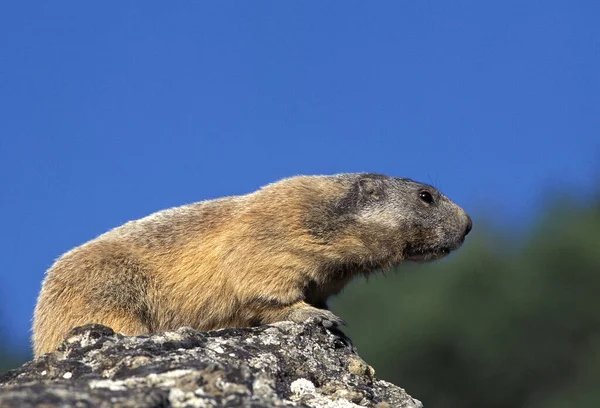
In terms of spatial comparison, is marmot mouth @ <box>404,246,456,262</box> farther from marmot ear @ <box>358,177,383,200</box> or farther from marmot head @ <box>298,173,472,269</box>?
marmot ear @ <box>358,177,383,200</box>

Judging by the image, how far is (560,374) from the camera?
62500 mm

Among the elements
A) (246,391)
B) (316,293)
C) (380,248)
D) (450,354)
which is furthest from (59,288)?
(450,354)

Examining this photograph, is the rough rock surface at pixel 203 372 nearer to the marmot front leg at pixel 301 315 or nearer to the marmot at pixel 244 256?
the marmot front leg at pixel 301 315

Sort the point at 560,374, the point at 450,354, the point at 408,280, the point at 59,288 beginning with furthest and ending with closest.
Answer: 1. the point at 408,280
2. the point at 450,354
3. the point at 560,374
4. the point at 59,288

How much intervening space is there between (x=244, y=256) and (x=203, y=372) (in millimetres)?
6037

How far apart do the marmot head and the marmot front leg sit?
1170mm

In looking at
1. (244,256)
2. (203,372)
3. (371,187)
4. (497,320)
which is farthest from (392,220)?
(497,320)

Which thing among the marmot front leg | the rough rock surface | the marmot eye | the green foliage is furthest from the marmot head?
the green foliage

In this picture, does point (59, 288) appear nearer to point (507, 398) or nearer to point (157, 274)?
point (157, 274)

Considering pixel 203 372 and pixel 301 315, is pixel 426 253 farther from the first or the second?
pixel 203 372

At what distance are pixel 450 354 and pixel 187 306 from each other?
56794mm

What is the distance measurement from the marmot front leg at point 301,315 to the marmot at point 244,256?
0.06 ft

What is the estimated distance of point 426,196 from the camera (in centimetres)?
1459

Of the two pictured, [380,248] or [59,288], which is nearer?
[59,288]
